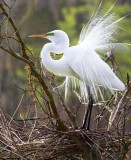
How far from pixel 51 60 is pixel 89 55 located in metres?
0.26

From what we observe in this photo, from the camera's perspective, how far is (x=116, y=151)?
4.41m

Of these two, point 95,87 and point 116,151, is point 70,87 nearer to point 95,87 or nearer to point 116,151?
point 95,87

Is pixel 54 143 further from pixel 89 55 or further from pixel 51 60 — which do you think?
pixel 89 55

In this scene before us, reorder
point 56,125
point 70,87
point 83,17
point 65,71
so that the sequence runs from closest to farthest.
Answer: point 56,125
point 65,71
point 70,87
point 83,17

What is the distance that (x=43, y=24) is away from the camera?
16500 millimetres

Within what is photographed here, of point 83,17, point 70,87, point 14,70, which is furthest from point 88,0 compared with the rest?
point 70,87

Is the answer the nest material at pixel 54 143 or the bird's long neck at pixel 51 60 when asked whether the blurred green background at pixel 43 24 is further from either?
the nest material at pixel 54 143

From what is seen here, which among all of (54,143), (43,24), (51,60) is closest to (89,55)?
(51,60)

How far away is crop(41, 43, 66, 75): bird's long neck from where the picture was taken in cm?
478

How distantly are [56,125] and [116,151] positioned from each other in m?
0.38

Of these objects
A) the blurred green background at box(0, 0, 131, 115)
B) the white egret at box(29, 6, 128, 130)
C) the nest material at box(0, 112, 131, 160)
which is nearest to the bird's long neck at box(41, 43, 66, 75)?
the white egret at box(29, 6, 128, 130)

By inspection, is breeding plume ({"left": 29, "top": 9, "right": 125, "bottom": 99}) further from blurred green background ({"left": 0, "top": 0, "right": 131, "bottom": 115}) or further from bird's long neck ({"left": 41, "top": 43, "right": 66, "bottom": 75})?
blurred green background ({"left": 0, "top": 0, "right": 131, "bottom": 115})

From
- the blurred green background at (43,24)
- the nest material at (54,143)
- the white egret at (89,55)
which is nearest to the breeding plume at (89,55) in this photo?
the white egret at (89,55)

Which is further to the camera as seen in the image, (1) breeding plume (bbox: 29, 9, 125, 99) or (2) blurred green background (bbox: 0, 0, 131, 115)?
(2) blurred green background (bbox: 0, 0, 131, 115)
